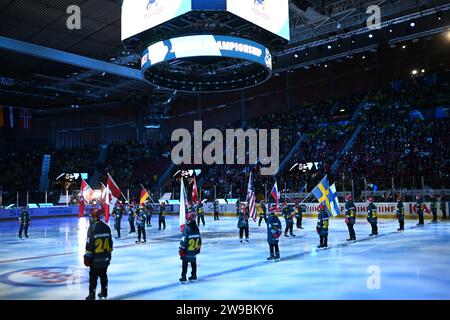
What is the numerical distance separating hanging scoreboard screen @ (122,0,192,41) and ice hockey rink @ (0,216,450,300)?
30.8 feet

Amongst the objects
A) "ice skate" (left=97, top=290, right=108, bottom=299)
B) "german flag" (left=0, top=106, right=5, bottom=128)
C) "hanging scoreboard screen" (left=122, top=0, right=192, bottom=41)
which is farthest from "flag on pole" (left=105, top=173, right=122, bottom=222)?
"german flag" (left=0, top=106, right=5, bottom=128)

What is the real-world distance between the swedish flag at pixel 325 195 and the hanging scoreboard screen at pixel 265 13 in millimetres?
7381

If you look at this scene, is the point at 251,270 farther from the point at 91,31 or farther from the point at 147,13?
the point at 91,31

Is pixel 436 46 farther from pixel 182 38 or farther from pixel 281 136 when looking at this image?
pixel 182 38

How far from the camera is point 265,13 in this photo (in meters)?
18.8

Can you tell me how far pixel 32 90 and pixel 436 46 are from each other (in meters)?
38.3

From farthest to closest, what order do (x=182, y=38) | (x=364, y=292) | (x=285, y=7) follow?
1. (x=285, y=7)
2. (x=182, y=38)
3. (x=364, y=292)

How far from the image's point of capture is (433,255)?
12.9m

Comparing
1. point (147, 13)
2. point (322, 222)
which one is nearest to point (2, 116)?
point (147, 13)

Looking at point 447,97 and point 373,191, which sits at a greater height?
point 447,97

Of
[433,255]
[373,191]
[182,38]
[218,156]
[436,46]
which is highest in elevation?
[436,46]

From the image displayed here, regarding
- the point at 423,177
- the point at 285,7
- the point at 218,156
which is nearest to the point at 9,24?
the point at 285,7

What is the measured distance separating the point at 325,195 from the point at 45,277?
35.1 feet
